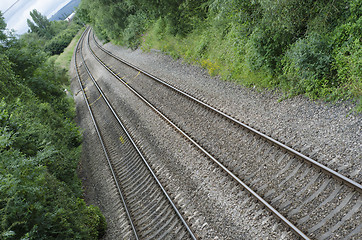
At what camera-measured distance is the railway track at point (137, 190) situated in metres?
7.59

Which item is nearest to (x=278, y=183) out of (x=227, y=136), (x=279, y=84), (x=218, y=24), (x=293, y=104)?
(x=227, y=136)

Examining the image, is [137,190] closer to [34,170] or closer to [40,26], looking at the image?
[34,170]

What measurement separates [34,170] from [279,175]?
302 inches

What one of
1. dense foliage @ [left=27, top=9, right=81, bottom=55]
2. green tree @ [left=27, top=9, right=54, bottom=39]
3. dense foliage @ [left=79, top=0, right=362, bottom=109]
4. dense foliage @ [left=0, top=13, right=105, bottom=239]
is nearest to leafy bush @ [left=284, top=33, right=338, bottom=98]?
dense foliage @ [left=79, top=0, right=362, bottom=109]

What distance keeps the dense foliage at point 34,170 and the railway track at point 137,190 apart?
50.6 inches

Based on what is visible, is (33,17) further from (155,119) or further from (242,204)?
(242,204)

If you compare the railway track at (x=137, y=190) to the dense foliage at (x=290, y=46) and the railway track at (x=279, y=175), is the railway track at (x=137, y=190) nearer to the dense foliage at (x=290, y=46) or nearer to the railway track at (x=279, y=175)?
the railway track at (x=279, y=175)

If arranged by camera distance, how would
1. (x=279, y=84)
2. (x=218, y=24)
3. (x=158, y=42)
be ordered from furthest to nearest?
(x=158, y=42), (x=218, y=24), (x=279, y=84)

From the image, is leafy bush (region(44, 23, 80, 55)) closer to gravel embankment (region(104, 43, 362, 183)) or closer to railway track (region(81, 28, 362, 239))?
gravel embankment (region(104, 43, 362, 183))

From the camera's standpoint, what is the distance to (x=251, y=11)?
11414 millimetres

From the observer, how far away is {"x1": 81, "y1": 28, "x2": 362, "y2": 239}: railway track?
5.52 m

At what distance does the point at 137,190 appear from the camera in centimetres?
959

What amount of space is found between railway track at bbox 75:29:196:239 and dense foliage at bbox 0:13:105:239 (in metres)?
1.29

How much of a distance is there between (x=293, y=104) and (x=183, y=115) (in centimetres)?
479
